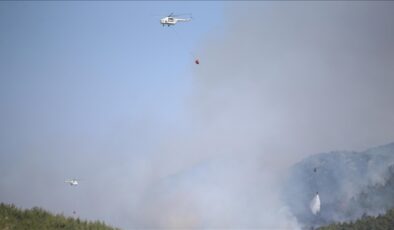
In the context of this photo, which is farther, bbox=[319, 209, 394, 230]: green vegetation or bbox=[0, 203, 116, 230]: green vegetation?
bbox=[319, 209, 394, 230]: green vegetation

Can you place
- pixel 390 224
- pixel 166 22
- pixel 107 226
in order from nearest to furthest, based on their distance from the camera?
pixel 107 226
pixel 166 22
pixel 390 224

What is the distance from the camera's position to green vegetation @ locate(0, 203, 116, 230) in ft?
205

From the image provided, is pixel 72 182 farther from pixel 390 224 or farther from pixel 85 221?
pixel 390 224

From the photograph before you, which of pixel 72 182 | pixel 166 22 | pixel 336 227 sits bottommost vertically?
pixel 336 227

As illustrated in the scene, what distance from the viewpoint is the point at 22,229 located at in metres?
61.1

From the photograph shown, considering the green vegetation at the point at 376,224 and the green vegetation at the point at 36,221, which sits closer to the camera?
the green vegetation at the point at 36,221

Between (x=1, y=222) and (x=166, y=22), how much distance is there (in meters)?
60.8

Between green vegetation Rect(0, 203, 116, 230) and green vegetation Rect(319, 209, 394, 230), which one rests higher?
green vegetation Rect(0, 203, 116, 230)

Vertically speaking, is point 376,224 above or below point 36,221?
below

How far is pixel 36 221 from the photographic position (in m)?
65.3

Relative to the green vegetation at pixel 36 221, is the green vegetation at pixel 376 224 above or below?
below

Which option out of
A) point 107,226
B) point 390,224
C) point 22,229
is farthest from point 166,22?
point 390,224

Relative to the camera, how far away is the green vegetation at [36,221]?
2459 inches

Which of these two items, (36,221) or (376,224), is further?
(376,224)
